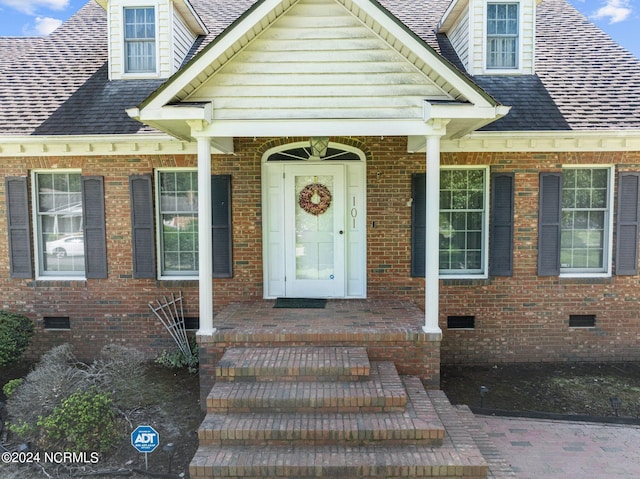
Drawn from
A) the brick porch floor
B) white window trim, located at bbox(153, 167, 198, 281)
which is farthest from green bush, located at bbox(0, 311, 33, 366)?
the brick porch floor

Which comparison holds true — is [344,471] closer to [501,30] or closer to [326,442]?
[326,442]

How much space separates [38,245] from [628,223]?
30.8 feet

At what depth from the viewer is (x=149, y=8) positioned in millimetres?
7699

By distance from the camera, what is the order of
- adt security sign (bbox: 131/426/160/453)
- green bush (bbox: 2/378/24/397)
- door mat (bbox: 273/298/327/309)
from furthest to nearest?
door mat (bbox: 273/298/327/309) < green bush (bbox: 2/378/24/397) < adt security sign (bbox: 131/426/160/453)

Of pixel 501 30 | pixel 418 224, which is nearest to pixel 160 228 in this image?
pixel 418 224

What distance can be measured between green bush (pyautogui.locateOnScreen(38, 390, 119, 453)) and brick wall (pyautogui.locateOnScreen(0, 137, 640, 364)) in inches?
105

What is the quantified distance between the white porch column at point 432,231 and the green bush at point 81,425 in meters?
3.62

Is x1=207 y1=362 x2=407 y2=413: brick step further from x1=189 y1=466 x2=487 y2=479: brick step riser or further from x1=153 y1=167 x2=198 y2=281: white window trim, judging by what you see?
x1=153 y1=167 x2=198 y2=281: white window trim

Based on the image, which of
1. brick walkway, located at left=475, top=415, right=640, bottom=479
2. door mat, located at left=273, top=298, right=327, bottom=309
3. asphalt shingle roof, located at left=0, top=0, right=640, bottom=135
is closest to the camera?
brick walkway, located at left=475, top=415, right=640, bottom=479

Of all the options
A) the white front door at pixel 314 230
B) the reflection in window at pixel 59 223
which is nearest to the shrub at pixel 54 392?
the reflection in window at pixel 59 223

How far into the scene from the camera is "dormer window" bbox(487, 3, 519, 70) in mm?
7703

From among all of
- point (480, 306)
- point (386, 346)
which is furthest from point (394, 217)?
point (386, 346)

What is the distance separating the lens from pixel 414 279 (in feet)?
23.4

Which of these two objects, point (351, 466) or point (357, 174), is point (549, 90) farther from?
point (351, 466)
